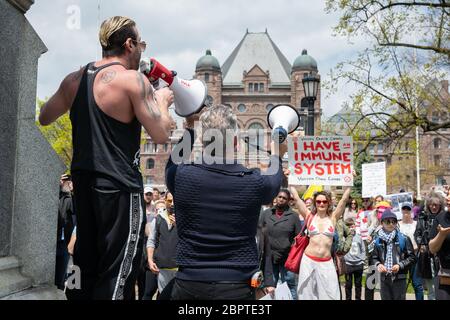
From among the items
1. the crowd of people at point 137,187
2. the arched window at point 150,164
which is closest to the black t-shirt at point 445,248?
the crowd of people at point 137,187

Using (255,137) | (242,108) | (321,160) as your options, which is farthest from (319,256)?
(242,108)

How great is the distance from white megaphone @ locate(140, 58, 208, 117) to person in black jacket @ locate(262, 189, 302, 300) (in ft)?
17.6

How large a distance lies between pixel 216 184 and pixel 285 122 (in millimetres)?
788

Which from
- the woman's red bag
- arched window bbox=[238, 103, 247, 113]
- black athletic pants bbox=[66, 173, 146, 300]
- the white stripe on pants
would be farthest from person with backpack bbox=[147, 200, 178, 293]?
arched window bbox=[238, 103, 247, 113]

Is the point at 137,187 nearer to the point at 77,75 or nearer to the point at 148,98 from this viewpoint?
the point at 148,98

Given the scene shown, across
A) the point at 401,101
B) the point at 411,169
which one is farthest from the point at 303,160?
the point at 411,169

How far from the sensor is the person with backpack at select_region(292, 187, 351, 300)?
7.38m

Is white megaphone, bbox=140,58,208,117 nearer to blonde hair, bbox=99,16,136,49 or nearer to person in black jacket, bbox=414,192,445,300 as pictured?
blonde hair, bbox=99,16,136,49

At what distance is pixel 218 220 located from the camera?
3.02 m
